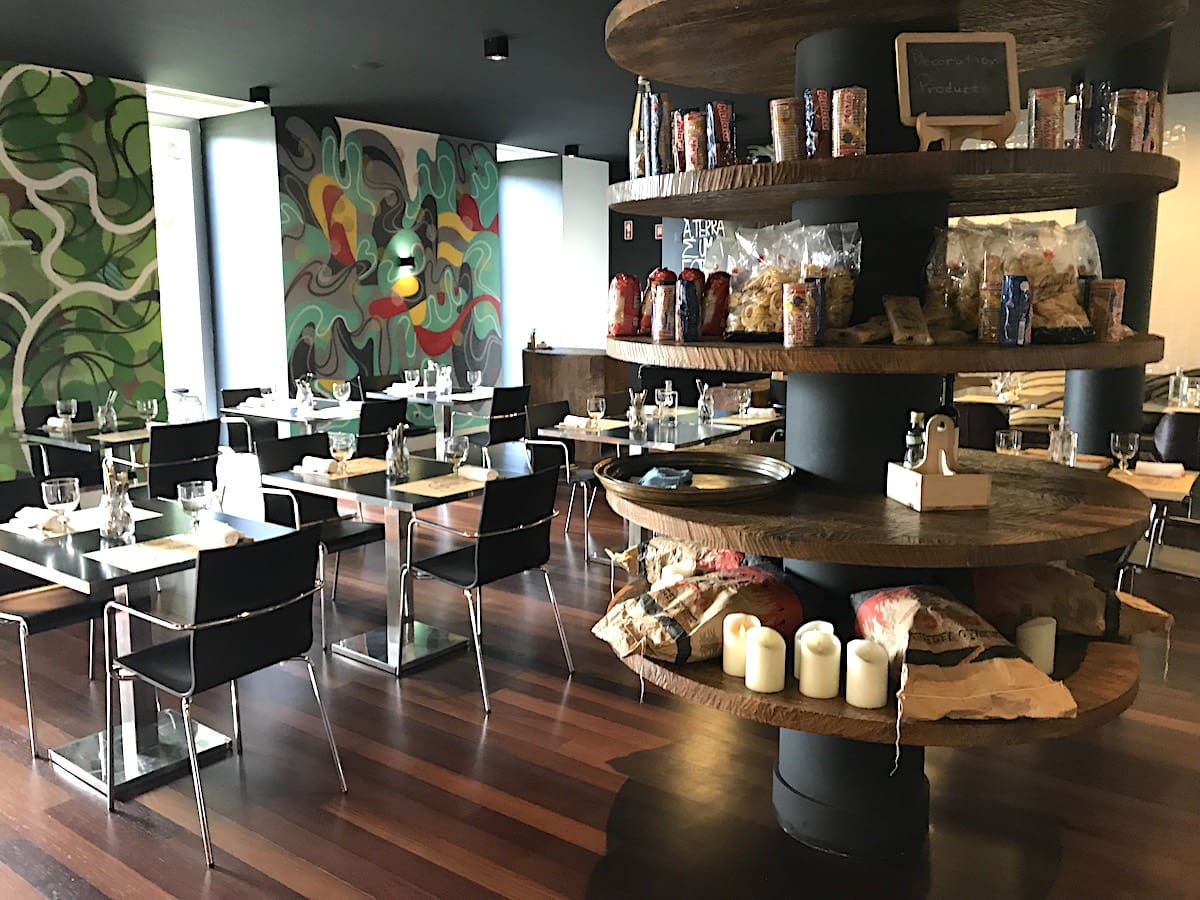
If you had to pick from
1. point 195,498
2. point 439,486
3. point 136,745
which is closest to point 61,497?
point 195,498

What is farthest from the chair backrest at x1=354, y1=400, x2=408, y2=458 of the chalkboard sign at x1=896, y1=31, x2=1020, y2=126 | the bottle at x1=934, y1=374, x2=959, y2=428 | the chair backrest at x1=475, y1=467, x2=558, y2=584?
the chalkboard sign at x1=896, y1=31, x2=1020, y2=126

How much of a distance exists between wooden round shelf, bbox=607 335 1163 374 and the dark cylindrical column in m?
3.91

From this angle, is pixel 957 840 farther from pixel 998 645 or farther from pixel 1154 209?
pixel 1154 209

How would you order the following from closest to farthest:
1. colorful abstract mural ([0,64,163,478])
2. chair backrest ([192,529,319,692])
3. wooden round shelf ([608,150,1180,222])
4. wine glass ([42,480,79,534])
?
wooden round shelf ([608,150,1180,222]) < chair backrest ([192,529,319,692]) < wine glass ([42,480,79,534]) < colorful abstract mural ([0,64,163,478])

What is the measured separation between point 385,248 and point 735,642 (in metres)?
7.80

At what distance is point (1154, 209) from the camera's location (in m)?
5.59

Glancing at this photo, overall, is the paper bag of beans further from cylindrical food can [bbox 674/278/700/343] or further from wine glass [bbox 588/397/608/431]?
wine glass [bbox 588/397/608/431]

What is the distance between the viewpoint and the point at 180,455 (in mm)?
5254

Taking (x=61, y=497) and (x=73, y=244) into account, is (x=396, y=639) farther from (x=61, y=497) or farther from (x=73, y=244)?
(x=73, y=244)

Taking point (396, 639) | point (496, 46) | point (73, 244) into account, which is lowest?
point (396, 639)

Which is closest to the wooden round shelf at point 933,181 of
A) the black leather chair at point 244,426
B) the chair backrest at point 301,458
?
the chair backrest at point 301,458

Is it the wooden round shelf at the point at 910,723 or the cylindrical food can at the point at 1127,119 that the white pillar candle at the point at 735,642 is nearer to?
the wooden round shelf at the point at 910,723

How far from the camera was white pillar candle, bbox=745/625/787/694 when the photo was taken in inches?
74.7

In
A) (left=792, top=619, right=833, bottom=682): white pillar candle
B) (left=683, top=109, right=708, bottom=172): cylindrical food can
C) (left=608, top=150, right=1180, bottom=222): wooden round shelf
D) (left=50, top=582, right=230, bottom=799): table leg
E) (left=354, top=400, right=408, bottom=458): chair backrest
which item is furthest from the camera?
(left=354, top=400, right=408, bottom=458): chair backrest
